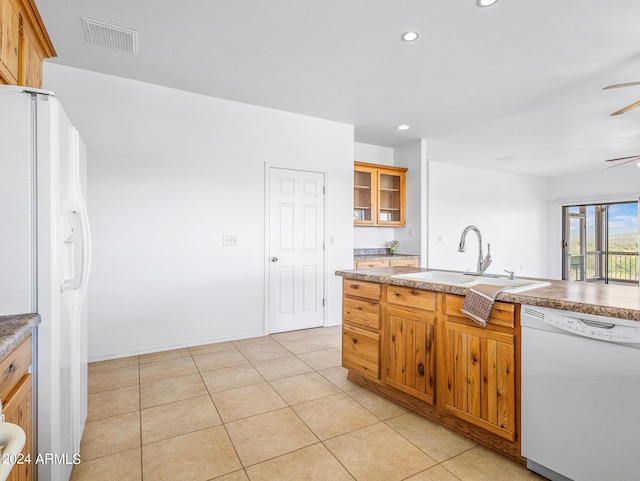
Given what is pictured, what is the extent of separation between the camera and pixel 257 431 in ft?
6.88

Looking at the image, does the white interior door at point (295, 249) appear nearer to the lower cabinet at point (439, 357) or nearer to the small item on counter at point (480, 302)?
the lower cabinet at point (439, 357)

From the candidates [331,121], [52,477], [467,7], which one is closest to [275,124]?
[331,121]

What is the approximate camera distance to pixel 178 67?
121 inches

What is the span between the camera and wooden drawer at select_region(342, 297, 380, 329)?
8.27ft

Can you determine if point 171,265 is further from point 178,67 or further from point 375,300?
point 375,300

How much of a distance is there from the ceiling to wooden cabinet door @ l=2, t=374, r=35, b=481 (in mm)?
2273

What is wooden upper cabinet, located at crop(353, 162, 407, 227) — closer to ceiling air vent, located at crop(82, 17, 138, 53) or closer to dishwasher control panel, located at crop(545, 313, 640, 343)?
ceiling air vent, located at crop(82, 17, 138, 53)

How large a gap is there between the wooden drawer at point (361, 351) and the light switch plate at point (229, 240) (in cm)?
167

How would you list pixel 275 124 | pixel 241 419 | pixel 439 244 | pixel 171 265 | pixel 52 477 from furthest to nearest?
1. pixel 439 244
2. pixel 275 124
3. pixel 171 265
4. pixel 241 419
5. pixel 52 477

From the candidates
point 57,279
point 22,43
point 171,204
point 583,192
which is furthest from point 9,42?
point 583,192

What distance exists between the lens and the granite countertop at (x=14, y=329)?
1051 mm

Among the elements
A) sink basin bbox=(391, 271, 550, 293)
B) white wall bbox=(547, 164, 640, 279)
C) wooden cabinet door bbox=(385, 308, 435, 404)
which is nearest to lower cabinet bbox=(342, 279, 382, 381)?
wooden cabinet door bbox=(385, 308, 435, 404)

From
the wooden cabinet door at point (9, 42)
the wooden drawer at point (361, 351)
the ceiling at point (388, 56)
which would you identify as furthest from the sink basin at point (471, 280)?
the wooden cabinet door at point (9, 42)

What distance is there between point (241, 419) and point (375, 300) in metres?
1.18
